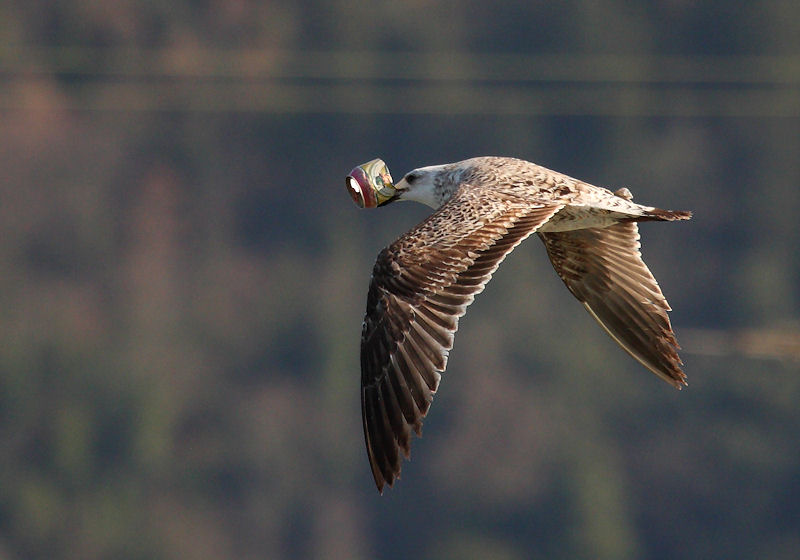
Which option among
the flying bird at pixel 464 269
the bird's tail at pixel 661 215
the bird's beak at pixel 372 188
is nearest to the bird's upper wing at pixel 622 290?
the flying bird at pixel 464 269

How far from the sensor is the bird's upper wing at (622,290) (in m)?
10.1

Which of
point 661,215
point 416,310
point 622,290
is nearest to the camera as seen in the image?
point 416,310

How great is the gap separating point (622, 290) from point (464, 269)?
2.12 m

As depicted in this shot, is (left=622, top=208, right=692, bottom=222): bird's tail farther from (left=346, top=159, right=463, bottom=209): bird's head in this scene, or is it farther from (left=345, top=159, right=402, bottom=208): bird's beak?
(left=345, top=159, right=402, bottom=208): bird's beak

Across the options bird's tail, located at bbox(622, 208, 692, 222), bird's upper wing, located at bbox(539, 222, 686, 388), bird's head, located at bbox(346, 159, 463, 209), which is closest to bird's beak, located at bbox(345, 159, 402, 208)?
bird's head, located at bbox(346, 159, 463, 209)

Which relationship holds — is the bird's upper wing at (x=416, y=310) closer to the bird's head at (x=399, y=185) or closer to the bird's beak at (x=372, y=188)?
the bird's head at (x=399, y=185)

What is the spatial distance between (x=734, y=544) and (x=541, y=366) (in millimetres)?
7621

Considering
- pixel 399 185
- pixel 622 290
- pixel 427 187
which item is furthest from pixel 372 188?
pixel 622 290

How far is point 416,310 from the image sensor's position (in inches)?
329

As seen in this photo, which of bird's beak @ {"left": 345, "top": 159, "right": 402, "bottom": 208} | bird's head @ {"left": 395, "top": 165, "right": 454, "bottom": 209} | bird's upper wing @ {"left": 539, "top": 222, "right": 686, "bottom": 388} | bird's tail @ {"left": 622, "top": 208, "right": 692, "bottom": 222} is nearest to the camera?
bird's tail @ {"left": 622, "top": 208, "right": 692, "bottom": 222}

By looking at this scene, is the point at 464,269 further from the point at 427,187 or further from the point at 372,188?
the point at 372,188

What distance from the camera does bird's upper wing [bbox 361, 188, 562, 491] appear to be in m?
8.22

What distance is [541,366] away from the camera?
3838cm

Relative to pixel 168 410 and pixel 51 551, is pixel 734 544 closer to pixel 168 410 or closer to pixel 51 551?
pixel 168 410
